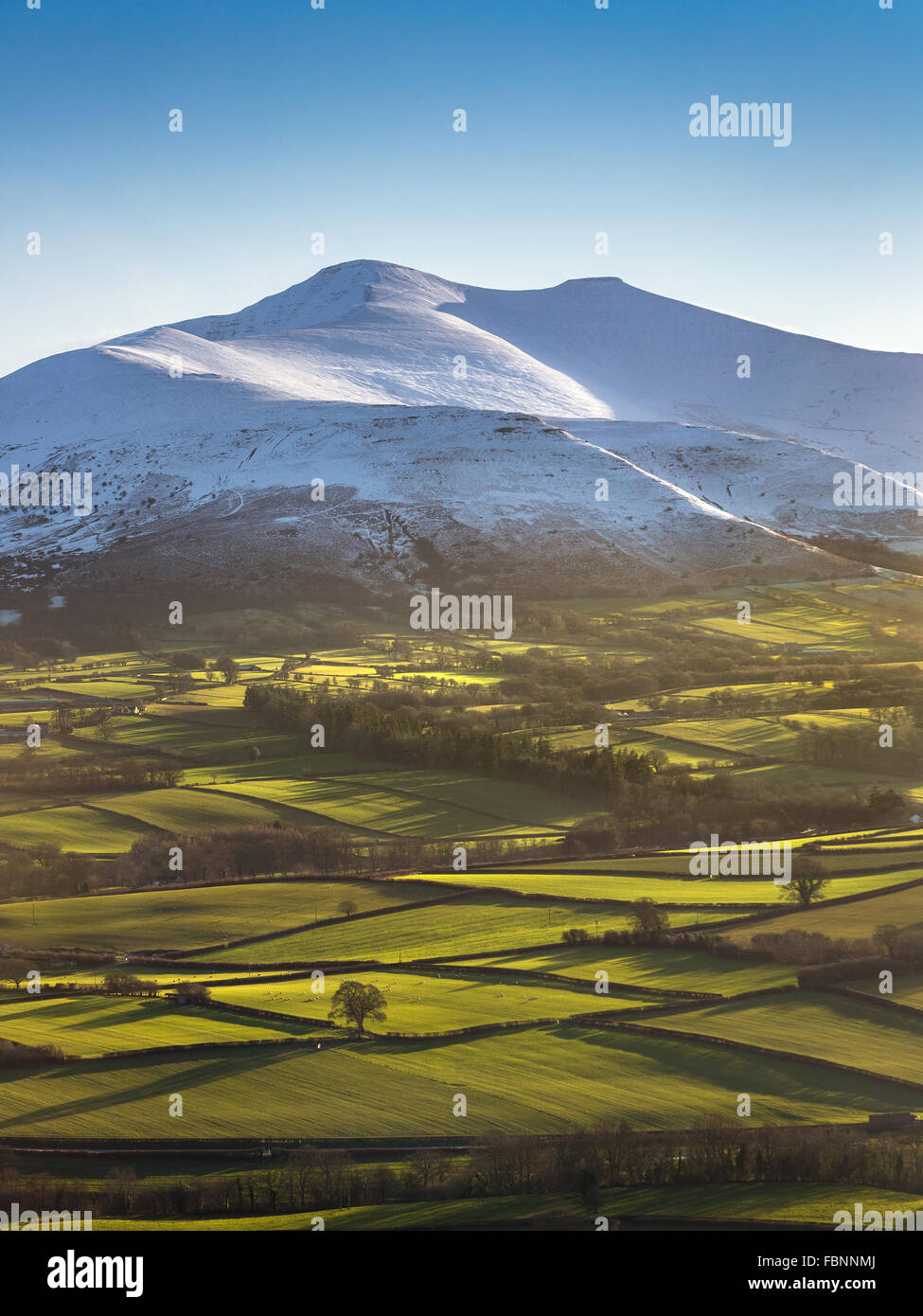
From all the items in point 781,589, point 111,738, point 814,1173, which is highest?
point 781,589

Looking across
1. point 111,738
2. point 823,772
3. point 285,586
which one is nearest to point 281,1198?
point 823,772

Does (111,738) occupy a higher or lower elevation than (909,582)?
lower

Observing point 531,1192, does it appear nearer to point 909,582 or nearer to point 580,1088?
point 580,1088

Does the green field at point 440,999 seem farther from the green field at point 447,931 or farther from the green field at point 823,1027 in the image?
the green field at point 447,931

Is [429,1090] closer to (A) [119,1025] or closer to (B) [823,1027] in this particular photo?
(A) [119,1025]

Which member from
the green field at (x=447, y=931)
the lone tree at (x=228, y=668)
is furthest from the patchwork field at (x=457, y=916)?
the lone tree at (x=228, y=668)

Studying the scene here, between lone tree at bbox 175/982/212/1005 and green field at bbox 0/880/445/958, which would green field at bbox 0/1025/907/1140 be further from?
green field at bbox 0/880/445/958

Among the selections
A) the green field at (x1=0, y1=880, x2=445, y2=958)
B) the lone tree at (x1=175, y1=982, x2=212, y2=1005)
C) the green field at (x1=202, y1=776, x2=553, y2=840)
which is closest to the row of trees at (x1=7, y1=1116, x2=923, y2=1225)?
the lone tree at (x1=175, y1=982, x2=212, y2=1005)
